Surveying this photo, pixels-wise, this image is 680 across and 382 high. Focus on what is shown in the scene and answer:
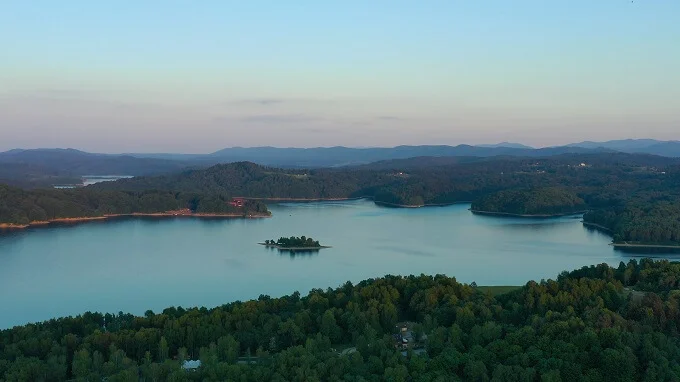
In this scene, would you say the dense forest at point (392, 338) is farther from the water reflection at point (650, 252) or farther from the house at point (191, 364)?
the water reflection at point (650, 252)

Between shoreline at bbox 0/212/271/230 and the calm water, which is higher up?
shoreline at bbox 0/212/271/230

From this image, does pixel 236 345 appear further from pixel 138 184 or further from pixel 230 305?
pixel 138 184

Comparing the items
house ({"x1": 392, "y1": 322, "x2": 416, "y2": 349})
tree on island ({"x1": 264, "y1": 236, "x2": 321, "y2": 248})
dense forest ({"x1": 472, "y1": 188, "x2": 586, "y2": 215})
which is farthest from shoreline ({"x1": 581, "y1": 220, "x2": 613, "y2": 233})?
house ({"x1": 392, "y1": 322, "x2": 416, "y2": 349})

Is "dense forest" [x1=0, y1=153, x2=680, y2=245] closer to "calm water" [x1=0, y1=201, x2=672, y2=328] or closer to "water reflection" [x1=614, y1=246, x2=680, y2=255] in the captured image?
"water reflection" [x1=614, y1=246, x2=680, y2=255]

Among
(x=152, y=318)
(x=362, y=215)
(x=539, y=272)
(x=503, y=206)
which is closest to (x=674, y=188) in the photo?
(x=503, y=206)

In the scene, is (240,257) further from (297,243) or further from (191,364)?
(191,364)

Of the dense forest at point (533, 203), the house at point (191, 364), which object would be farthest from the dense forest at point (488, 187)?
the house at point (191, 364)
